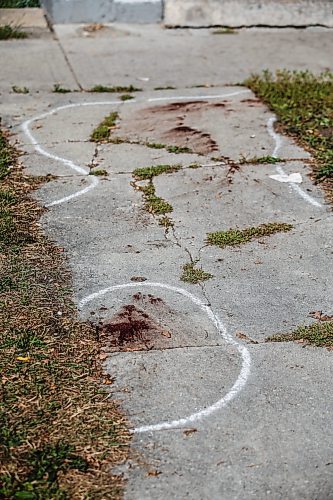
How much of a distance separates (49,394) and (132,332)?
0.57 metres

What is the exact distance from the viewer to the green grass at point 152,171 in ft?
16.6

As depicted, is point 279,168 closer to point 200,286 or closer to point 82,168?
point 82,168

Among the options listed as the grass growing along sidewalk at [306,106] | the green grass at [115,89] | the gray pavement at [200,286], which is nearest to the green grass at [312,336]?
the gray pavement at [200,286]

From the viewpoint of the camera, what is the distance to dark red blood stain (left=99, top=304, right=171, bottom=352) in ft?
10.9

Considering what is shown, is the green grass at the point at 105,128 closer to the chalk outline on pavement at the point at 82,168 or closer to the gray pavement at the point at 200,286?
the gray pavement at the point at 200,286

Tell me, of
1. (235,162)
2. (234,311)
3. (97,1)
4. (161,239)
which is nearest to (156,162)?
(235,162)

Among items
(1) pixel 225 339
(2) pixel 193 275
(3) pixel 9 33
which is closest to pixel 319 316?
(1) pixel 225 339

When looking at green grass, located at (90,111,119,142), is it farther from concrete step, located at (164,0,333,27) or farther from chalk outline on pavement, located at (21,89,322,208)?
concrete step, located at (164,0,333,27)

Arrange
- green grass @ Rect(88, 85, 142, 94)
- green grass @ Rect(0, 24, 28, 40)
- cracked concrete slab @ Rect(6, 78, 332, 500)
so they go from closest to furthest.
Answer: cracked concrete slab @ Rect(6, 78, 332, 500) → green grass @ Rect(88, 85, 142, 94) → green grass @ Rect(0, 24, 28, 40)

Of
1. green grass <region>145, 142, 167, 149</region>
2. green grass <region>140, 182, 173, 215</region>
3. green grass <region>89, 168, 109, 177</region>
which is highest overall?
green grass <region>145, 142, 167, 149</region>

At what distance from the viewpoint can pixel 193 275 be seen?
12.8ft

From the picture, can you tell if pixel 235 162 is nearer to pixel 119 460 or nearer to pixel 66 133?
pixel 66 133

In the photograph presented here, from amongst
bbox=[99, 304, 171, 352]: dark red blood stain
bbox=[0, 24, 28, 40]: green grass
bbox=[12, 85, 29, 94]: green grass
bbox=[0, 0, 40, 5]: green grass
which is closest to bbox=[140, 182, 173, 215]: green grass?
bbox=[99, 304, 171, 352]: dark red blood stain

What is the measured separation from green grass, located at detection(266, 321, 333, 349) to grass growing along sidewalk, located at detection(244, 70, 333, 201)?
59.8 inches
